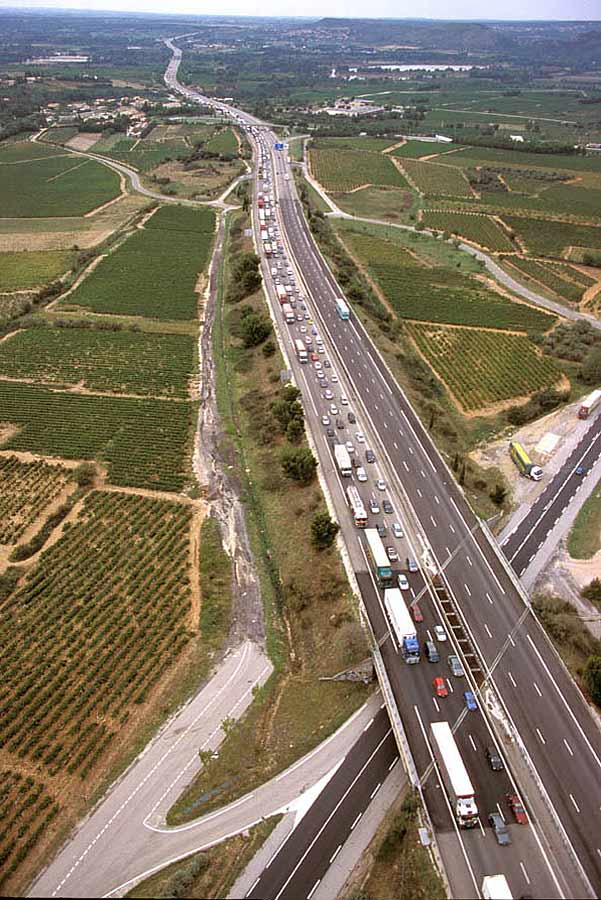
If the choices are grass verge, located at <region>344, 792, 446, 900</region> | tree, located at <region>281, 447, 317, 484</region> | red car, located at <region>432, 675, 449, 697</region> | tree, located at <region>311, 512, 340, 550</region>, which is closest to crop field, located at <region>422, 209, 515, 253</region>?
tree, located at <region>281, 447, 317, 484</region>

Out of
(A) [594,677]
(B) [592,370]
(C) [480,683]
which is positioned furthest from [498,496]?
(B) [592,370]

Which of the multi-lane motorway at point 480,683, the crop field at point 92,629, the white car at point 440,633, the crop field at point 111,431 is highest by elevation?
the white car at point 440,633

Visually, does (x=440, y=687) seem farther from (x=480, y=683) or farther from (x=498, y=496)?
Result: (x=498, y=496)

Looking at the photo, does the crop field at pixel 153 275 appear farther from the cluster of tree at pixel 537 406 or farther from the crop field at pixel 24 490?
the cluster of tree at pixel 537 406

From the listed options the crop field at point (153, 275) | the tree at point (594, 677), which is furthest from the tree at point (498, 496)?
the crop field at point (153, 275)

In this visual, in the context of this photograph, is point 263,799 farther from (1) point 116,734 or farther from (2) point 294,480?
(2) point 294,480
